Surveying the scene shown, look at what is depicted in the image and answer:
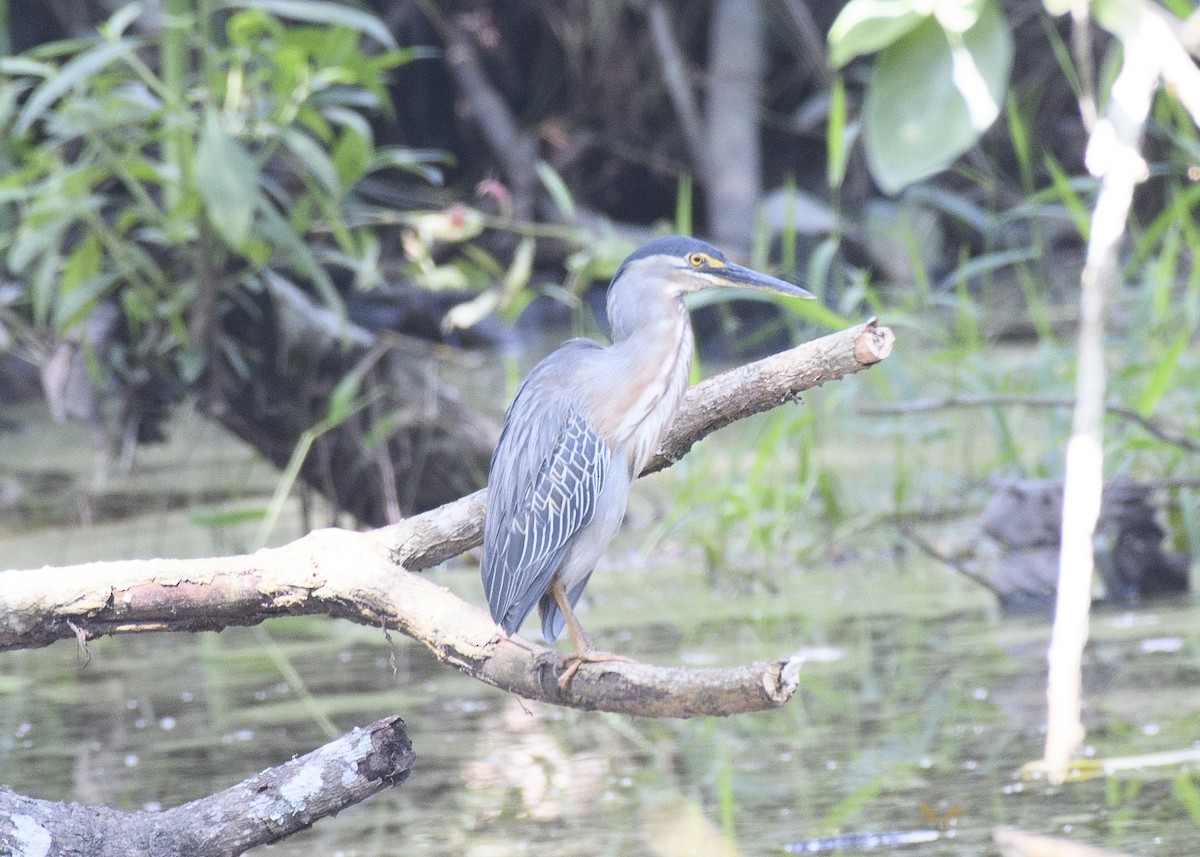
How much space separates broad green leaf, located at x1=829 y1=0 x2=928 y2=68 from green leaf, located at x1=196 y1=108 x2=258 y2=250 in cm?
305

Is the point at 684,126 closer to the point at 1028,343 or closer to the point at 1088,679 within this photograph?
the point at 1028,343

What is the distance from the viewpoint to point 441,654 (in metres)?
1.83

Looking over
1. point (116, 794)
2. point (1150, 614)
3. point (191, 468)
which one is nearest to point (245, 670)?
point (116, 794)

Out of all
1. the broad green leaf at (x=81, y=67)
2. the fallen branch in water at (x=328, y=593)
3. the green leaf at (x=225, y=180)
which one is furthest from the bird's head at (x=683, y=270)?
the broad green leaf at (x=81, y=67)

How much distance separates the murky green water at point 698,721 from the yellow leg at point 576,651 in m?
0.40

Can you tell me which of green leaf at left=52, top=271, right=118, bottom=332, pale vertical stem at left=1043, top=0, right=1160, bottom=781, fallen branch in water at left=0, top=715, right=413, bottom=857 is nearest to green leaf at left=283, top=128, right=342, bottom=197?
green leaf at left=52, top=271, right=118, bottom=332

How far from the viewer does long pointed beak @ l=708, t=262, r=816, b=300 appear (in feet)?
6.72

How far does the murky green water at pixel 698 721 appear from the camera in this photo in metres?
2.34

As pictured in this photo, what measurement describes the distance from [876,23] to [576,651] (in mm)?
1227

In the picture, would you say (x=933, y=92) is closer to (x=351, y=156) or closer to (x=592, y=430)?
(x=592, y=430)

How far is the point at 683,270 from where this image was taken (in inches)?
82.5

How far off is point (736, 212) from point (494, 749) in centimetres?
536

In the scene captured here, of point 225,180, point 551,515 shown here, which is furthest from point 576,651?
point 225,180

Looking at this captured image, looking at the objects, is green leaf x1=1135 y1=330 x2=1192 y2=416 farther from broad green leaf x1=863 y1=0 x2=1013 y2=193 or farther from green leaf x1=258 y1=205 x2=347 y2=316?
broad green leaf x1=863 y1=0 x2=1013 y2=193
